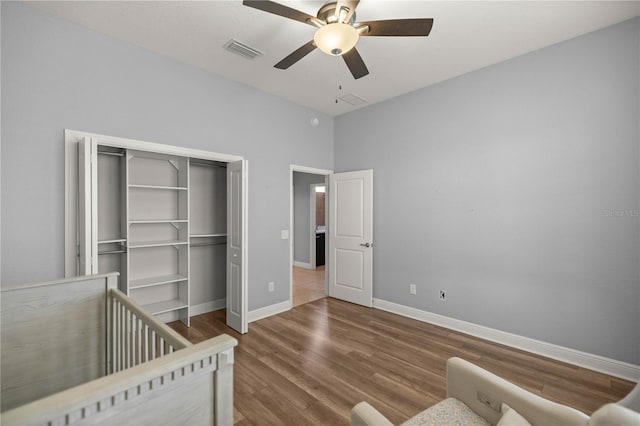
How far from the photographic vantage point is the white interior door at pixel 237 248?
3.44 metres

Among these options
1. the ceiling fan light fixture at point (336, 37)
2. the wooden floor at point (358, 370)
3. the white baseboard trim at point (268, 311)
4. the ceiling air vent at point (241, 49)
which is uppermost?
the ceiling air vent at point (241, 49)

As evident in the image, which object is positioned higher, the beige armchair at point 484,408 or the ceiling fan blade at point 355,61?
the ceiling fan blade at point 355,61

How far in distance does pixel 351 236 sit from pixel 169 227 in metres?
2.62

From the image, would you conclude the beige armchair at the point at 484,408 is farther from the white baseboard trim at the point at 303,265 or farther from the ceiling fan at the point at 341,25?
the white baseboard trim at the point at 303,265

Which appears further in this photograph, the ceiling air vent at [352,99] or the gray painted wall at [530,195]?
the ceiling air vent at [352,99]

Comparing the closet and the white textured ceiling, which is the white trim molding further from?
the white textured ceiling

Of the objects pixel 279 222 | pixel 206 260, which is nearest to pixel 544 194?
pixel 279 222

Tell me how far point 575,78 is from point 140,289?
205 inches

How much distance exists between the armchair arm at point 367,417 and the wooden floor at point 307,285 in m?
3.33

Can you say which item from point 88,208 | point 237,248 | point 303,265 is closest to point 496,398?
point 237,248

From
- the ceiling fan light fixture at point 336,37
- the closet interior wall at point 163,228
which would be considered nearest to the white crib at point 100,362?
the closet interior wall at point 163,228

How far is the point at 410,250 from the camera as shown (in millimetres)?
4023

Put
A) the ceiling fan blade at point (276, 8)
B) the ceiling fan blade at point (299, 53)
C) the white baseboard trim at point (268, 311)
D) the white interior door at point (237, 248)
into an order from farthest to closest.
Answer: the white baseboard trim at point (268, 311) < the white interior door at point (237, 248) < the ceiling fan blade at point (299, 53) < the ceiling fan blade at point (276, 8)

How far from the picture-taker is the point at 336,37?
6.38ft
